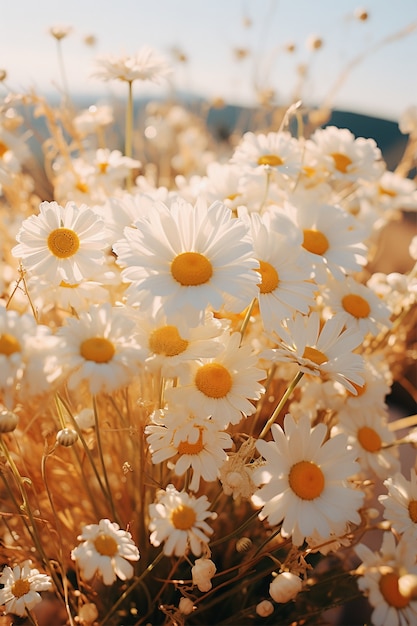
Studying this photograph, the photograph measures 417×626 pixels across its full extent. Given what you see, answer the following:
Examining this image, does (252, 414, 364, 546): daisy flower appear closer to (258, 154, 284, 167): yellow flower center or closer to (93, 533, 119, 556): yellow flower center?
(93, 533, 119, 556): yellow flower center

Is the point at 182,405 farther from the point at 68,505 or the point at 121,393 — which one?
the point at 68,505

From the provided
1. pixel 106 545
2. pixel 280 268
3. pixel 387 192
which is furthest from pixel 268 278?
pixel 387 192

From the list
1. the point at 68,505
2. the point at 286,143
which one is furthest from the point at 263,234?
the point at 68,505

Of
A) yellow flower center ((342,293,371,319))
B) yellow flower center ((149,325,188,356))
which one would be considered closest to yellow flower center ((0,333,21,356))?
yellow flower center ((149,325,188,356))

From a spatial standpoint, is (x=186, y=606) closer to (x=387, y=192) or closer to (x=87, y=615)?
(x=87, y=615)

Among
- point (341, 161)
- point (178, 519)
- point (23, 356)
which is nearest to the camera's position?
point (23, 356)
